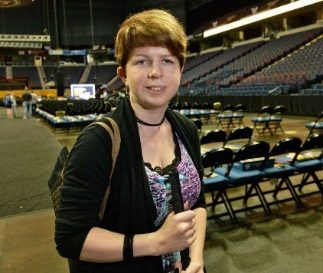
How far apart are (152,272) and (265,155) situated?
3.22 metres

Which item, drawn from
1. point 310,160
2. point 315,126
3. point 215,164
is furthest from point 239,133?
point 315,126

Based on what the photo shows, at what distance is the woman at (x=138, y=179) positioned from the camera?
3.35 ft

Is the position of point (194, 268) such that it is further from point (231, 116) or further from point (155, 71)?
point (231, 116)

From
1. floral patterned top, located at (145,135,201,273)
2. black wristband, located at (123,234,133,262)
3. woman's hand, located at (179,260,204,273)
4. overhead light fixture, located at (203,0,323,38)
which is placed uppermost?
overhead light fixture, located at (203,0,323,38)

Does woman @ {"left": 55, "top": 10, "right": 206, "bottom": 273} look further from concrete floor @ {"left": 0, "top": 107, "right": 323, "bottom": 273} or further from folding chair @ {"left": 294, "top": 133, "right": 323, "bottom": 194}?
folding chair @ {"left": 294, "top": 133, "right": 323, "bottom": 194}

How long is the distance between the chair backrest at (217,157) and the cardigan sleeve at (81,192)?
9.06ft

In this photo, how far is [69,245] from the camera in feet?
3.37

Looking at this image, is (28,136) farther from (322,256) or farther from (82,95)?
(82,95)

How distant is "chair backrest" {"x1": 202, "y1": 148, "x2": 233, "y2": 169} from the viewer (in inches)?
149

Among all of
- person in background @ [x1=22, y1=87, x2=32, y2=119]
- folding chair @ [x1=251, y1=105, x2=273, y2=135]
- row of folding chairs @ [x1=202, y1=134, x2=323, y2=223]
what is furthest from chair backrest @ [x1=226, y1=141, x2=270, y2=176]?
person in background @ [x1=22, y1=87, x2=32, y2=119]

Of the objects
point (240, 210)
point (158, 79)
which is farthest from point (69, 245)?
point (240, 210)

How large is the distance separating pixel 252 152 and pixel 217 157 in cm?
47

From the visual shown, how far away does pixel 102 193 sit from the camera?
3.42 ft

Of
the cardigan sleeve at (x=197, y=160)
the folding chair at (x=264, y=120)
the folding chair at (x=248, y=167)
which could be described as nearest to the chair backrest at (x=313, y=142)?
the folding chair at (x=248, y=167)
